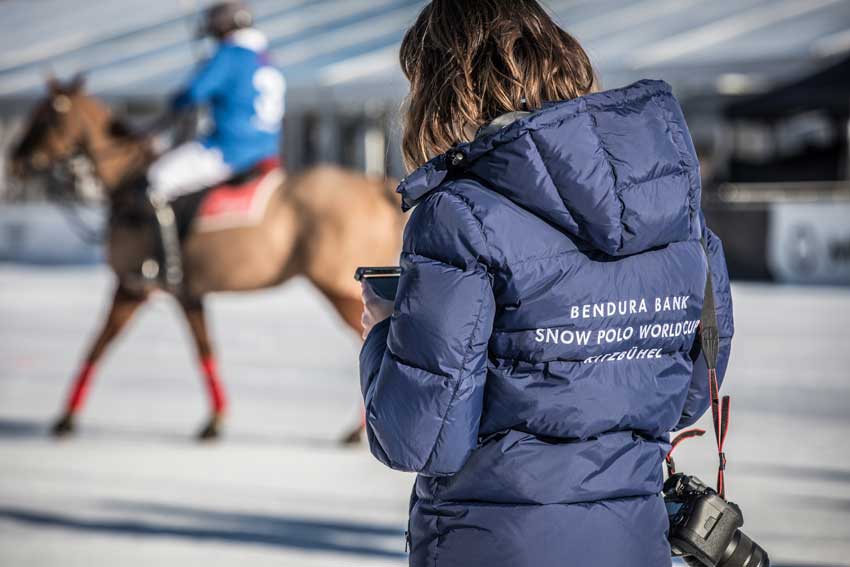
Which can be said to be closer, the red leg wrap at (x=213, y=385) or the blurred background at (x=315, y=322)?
the blurred background at (x=315, y=322)

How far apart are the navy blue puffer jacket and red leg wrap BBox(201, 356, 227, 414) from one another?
4.64 m

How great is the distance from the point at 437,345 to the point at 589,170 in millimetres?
365

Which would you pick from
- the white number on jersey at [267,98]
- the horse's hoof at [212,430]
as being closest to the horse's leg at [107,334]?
the horse's hoof at [212,430]

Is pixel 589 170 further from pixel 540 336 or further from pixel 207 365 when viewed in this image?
pixel 207 365

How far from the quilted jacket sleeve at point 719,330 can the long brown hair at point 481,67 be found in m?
0.41

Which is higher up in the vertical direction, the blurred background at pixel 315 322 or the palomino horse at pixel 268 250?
the palomino horse at pixel 268 250

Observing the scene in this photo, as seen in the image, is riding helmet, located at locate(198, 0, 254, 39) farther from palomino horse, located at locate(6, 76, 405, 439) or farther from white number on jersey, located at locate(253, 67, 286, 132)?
palomino horse, located at locate(6, 76, 405, 439)

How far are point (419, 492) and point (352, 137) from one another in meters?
22.4

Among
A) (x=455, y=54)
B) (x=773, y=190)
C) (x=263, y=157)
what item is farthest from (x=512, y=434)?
(x=773, y=190)

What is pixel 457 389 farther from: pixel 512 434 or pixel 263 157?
pixel 263 157

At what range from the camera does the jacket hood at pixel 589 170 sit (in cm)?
172

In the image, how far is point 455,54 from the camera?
1.82 m

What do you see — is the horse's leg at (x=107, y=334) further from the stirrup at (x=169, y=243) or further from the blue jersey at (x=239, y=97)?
the blue jersey at (x=239, y=97)

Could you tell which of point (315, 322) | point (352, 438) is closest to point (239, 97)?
point (352, 438)
